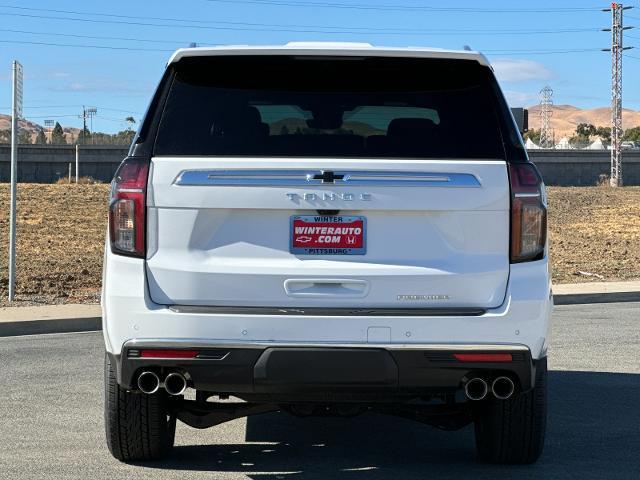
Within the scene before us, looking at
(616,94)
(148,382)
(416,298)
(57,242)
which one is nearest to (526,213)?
(416,298)

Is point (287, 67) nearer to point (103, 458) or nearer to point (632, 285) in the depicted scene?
point (103, 458)

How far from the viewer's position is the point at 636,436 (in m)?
7.75

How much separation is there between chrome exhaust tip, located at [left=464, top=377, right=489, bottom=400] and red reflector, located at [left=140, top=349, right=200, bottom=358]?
1.31m

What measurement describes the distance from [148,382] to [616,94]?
7658 centimetres

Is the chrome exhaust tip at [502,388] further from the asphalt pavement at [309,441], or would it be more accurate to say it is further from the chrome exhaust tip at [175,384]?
the chrome exhaust tip at [175,384]

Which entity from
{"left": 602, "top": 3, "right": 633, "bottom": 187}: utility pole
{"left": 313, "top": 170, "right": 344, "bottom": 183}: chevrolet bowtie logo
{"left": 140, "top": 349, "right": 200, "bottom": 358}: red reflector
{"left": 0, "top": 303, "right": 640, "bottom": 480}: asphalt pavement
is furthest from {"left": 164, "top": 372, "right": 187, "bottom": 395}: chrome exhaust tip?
{"left": 602, "top": 3, "right": 633, "bottom": 187}: utility pole

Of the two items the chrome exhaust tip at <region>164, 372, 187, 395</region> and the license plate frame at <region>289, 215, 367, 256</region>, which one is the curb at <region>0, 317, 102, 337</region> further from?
the license plate frame at <region>289, 215, 367, 256</region>

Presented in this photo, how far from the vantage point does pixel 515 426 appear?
6.50 meters

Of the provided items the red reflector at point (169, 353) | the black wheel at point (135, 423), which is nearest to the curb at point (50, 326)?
the black wheel at point (135, 423)

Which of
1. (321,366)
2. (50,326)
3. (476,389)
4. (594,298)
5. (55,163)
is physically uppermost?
(55,163)

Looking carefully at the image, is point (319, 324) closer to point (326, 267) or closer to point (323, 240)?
point (326, 267)

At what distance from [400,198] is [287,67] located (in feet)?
2.88

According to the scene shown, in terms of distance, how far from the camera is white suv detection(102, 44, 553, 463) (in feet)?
18.8

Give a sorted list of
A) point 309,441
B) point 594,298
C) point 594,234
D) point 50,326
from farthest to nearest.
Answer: point 594,234
point 594,298
point 50,326
point 309,441
